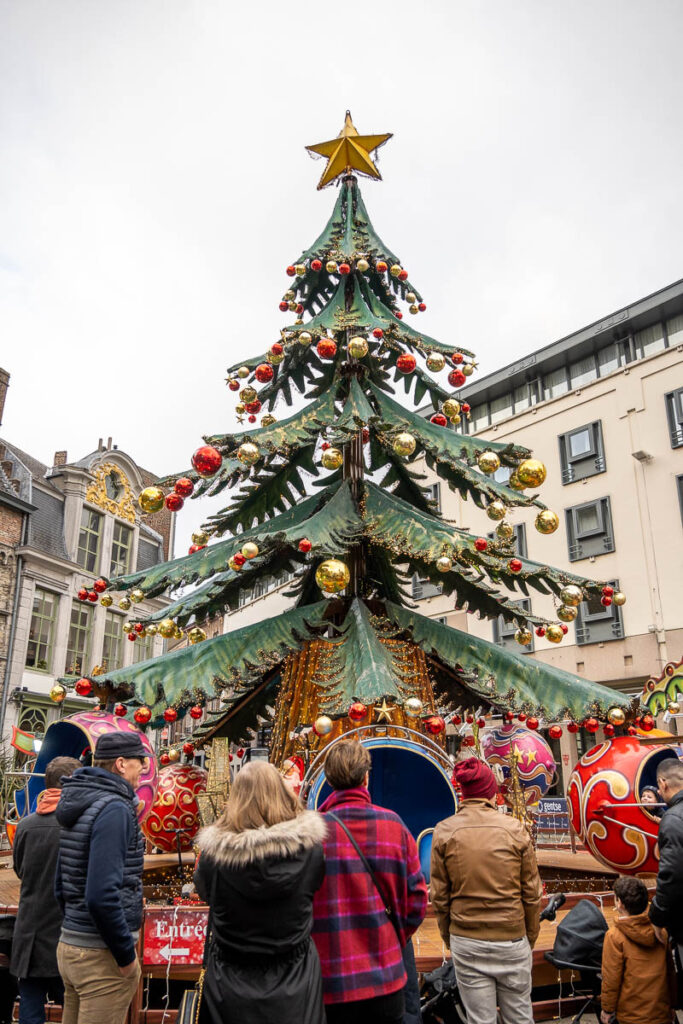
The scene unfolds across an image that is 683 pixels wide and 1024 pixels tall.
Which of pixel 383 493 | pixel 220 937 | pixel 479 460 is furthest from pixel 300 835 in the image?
pixel 383 493

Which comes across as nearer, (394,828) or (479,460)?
(394,828)

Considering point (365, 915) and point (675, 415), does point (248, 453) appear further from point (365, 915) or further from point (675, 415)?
point (675, 415)

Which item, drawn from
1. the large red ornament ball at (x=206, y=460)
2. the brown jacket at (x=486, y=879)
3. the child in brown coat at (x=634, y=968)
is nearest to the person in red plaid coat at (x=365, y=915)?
the brown jacket at (x=486, y=879)

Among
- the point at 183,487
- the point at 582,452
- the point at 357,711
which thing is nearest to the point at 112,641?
the point at 582,452

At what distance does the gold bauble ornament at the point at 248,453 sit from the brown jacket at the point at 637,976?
458 cm

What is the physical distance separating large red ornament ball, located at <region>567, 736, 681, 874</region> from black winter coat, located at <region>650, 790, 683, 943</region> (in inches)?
84.8

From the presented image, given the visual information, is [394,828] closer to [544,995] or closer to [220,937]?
[220,937]

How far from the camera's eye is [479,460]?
720cm

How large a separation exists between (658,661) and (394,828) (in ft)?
66.9

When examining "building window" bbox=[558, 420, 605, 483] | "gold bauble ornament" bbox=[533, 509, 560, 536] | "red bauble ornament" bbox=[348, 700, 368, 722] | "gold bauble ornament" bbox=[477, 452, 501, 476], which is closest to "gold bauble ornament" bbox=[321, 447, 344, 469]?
"gold bauble ornament" bbox=[477, 452, 501, 476]

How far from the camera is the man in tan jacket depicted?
367 cm

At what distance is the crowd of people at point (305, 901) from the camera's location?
112 inches

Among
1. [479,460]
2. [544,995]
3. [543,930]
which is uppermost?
[479,460]

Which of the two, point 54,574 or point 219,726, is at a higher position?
point 54,574
